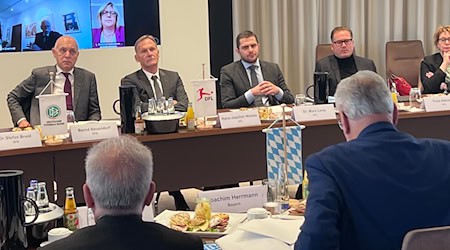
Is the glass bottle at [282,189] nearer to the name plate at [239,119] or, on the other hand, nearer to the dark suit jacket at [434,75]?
the name plate at [239,119]

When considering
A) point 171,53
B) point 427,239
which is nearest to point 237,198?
point 427,239

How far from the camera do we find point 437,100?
13.5 ft

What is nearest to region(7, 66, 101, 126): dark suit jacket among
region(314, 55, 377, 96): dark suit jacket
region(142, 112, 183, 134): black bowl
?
region(142, 112, 183, 134): black bowl

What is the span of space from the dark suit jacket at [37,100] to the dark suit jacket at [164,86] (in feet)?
0.80

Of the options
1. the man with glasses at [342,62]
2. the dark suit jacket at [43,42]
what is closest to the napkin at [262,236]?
the man with glasses at [342,62]

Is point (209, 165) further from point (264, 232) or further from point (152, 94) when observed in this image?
point (264, 232)

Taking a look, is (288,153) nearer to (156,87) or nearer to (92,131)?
(92,131)

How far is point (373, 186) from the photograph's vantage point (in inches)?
68.6

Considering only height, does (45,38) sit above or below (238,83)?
above

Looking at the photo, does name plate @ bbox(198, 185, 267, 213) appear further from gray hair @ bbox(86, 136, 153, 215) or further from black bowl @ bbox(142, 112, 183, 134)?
black bowl @ bbox(142, 112, 183, 134)

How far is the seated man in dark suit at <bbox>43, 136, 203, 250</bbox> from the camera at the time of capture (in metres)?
1.48

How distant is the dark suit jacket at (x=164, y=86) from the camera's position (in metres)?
4.46

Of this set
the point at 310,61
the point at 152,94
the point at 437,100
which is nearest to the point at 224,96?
the point at 152,94

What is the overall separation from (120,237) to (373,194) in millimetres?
670
